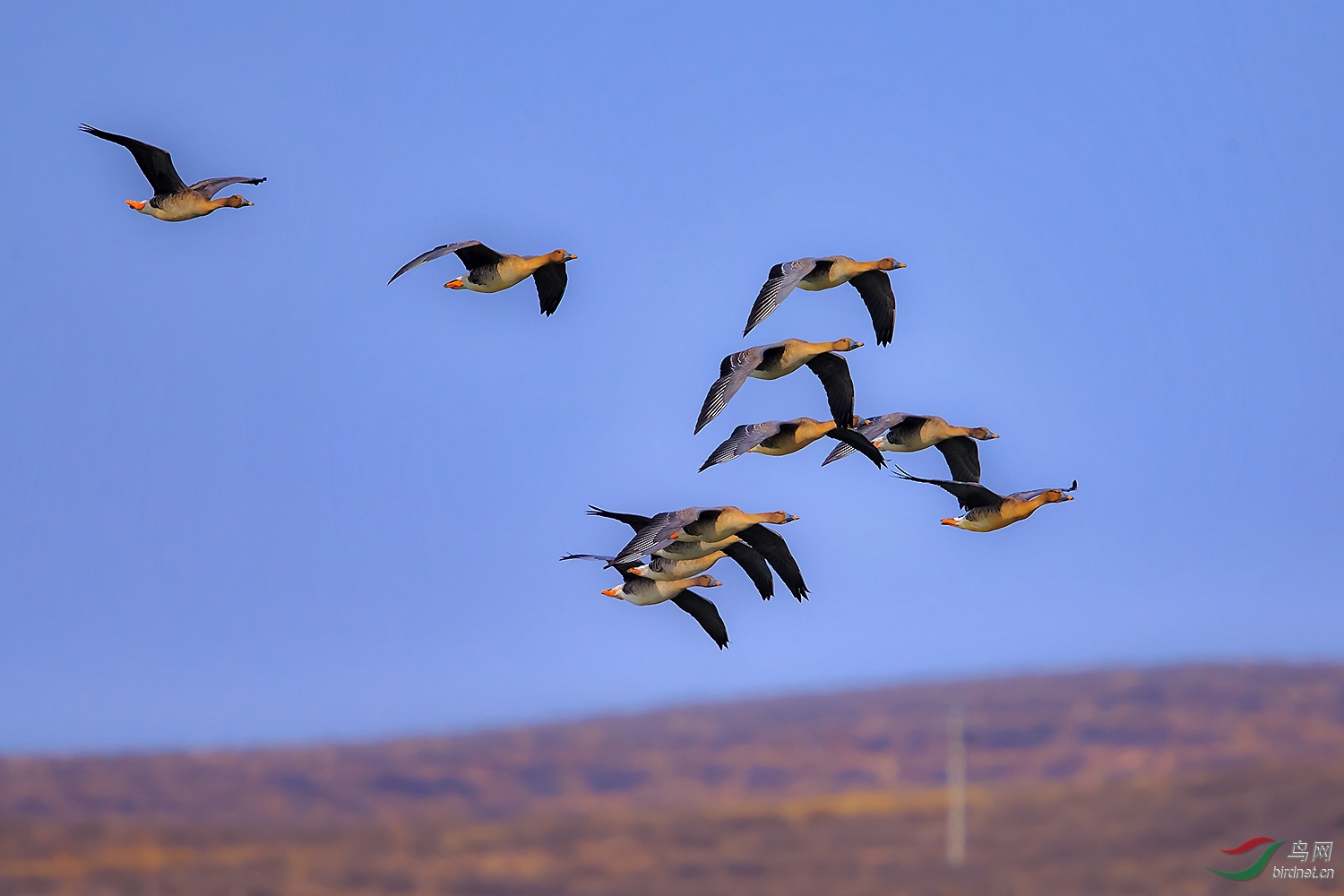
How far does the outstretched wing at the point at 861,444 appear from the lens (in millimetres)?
24453

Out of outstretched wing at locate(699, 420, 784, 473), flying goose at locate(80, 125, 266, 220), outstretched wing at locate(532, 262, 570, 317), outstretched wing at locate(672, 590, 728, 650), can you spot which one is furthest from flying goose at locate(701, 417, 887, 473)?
flying goose at locate(80, 125, 266, 220)

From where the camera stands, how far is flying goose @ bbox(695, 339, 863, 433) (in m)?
22.8

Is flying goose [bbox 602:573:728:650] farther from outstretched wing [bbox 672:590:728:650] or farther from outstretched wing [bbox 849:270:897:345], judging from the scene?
outstretched wing [bbox 849:270:897:345]

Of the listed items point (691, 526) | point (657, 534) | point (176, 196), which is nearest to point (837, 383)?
point (691, 526)

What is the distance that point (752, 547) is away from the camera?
2538 cm

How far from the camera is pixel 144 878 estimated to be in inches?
3639

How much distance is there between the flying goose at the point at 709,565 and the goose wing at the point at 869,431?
1844 millimetres

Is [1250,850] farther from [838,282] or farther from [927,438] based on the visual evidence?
[838,282]

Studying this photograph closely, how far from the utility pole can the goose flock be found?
252 feet

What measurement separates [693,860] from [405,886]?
1642 cm

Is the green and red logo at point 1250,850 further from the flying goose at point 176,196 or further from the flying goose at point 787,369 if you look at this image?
the flying goose at point 176,196
